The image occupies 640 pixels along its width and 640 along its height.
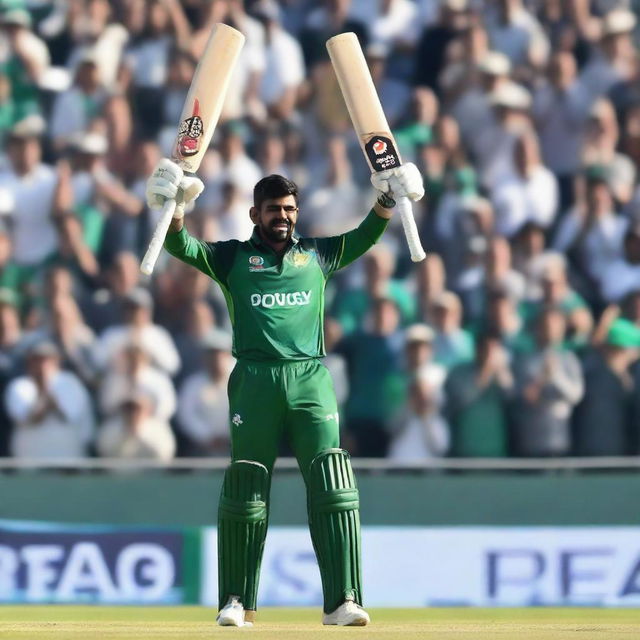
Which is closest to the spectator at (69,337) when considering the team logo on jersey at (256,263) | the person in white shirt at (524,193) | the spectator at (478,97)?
the person in white shirt at (524,193)

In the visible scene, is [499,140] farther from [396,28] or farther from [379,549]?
[379,549]

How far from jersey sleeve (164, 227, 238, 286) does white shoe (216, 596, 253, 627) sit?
1266 millimetres

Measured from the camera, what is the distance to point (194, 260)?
7.15 m

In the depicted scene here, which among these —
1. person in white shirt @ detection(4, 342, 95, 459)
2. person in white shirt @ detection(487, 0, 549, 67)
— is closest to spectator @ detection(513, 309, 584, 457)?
person in white shirt @ detection(4, 342, 95, 459)

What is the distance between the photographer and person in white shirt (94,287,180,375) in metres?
11.0

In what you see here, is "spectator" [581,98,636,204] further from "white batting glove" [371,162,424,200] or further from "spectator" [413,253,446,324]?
"white batting glove" [371,162,424,200]

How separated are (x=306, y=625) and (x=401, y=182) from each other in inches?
72.3

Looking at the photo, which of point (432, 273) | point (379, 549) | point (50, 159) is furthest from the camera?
point (50, 159)

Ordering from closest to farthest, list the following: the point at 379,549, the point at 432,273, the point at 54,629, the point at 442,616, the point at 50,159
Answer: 1. the point at 54,629
2. the point at 442,616
3. the point at 379,549
4. the point at 432,273
5. the point at 50,159

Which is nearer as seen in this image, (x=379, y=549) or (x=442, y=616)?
(x=442, y=616)

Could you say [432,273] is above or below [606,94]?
below

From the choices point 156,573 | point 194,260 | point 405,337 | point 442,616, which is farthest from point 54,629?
point 405,337

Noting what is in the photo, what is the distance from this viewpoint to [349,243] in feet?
24.1

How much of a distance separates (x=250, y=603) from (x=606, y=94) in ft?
21.3
